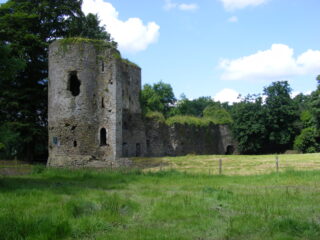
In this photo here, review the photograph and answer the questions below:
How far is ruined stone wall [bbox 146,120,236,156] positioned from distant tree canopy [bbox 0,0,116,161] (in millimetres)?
9595

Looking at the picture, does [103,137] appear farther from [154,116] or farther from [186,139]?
[186,139]

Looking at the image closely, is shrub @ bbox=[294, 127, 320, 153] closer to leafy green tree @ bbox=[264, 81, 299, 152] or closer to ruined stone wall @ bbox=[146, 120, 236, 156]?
leafy green tree @ bbox=[264, 81, 299, 152]

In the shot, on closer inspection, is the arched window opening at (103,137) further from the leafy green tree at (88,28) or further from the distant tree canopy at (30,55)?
the leafy green tree at (88,28)

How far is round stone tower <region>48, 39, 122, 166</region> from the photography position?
28125 millimetres

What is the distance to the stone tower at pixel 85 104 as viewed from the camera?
28078 millimetres

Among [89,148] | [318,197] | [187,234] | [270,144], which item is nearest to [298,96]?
[270,144]

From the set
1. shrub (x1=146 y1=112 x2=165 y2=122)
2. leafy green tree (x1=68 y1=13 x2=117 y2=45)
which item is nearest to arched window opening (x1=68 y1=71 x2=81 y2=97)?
leafy green tree (x1=68 y1=13 x2=117 y2=45)

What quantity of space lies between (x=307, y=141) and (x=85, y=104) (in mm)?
24507

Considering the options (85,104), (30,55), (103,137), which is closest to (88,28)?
(30,55)

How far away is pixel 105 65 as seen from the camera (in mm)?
28906

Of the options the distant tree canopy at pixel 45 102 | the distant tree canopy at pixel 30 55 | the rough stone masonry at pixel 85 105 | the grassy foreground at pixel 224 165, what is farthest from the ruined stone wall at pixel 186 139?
the distant tree canopy at pixel 30 55

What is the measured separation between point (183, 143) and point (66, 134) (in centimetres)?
1357

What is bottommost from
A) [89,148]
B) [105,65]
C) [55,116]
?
[89,148]

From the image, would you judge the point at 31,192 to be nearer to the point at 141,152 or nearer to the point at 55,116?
the point at 55,116
